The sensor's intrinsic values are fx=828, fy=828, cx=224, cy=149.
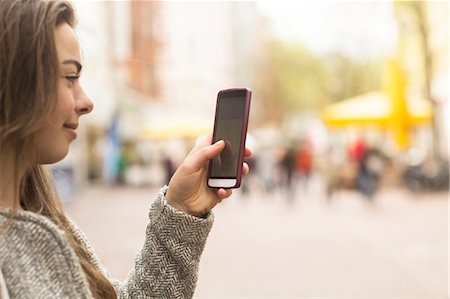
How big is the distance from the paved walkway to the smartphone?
1156 millimetres

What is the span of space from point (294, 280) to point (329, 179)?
1242 cm

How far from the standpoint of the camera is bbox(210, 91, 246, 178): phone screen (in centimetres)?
178

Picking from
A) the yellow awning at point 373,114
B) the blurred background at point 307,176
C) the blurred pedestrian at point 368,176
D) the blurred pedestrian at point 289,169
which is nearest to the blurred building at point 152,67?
the blurred background at point 307,176

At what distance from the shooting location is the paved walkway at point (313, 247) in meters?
7.68

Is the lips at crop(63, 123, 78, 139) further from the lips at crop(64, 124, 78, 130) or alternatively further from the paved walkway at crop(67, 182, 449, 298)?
the paved walkway at crop(67, 182, 449, 298)

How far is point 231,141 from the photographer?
180 cm

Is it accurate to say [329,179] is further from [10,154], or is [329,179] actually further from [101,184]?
[10,154]

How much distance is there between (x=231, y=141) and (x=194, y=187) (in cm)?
13

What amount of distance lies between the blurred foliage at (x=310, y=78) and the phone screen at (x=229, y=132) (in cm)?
4848

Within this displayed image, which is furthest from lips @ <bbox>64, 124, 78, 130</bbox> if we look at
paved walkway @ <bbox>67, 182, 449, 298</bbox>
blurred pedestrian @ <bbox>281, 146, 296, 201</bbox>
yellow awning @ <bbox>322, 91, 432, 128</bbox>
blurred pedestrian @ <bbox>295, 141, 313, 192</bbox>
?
blurred pedestrian @ <bbox>295, 141, 313, 192</bbox>

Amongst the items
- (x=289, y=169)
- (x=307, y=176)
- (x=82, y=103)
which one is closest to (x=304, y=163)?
(x=307, y=176)

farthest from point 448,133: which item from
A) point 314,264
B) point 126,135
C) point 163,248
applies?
point 163,248

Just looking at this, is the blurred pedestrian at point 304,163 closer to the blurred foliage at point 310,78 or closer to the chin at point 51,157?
the chin at point 51,157

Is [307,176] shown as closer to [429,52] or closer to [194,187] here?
[429,52]
